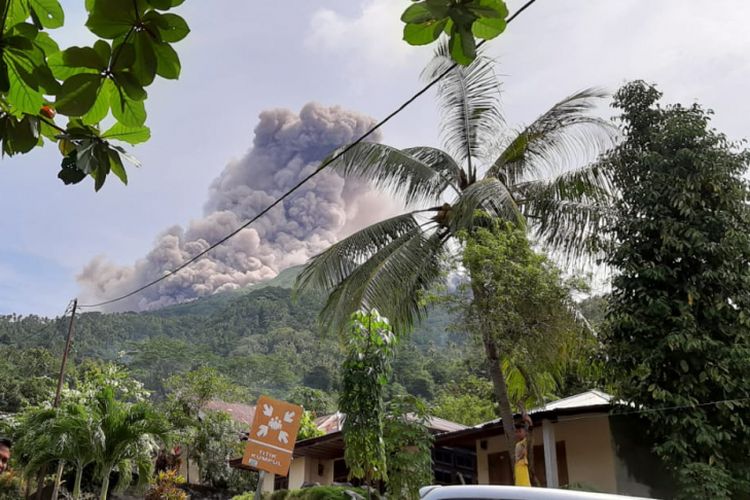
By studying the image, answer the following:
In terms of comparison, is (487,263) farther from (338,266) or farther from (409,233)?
(338,266)

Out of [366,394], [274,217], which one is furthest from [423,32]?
[274,217]

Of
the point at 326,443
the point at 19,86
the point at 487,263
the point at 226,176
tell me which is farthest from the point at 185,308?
the point at 19,86

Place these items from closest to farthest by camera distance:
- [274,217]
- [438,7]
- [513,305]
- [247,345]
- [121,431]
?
[438,7]
[513,305]
[121,431]
[247,345]
[274,217]

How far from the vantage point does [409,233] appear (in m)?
12.2

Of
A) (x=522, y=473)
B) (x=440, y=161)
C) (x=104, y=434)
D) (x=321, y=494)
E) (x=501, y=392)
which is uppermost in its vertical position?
(x=440, y=161)

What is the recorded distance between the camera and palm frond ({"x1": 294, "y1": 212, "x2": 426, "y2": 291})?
1204cm

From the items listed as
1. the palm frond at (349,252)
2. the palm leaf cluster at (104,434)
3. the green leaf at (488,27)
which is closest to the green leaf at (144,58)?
the green leaf at (488,27)

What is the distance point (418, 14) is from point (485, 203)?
10.5 m

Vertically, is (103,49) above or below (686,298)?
below

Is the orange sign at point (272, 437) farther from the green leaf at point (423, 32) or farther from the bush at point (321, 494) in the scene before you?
the green leaf at point (423, 32)

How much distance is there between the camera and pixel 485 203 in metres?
11.3

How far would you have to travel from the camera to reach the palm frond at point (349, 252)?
12.0 meters

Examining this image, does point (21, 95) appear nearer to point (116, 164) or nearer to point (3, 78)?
point (3, 78)

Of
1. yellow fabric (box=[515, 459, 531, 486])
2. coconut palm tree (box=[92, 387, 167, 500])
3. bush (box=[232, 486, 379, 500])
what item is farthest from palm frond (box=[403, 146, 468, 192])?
coconut palm tree (box=[92, 387, 167, 500])
